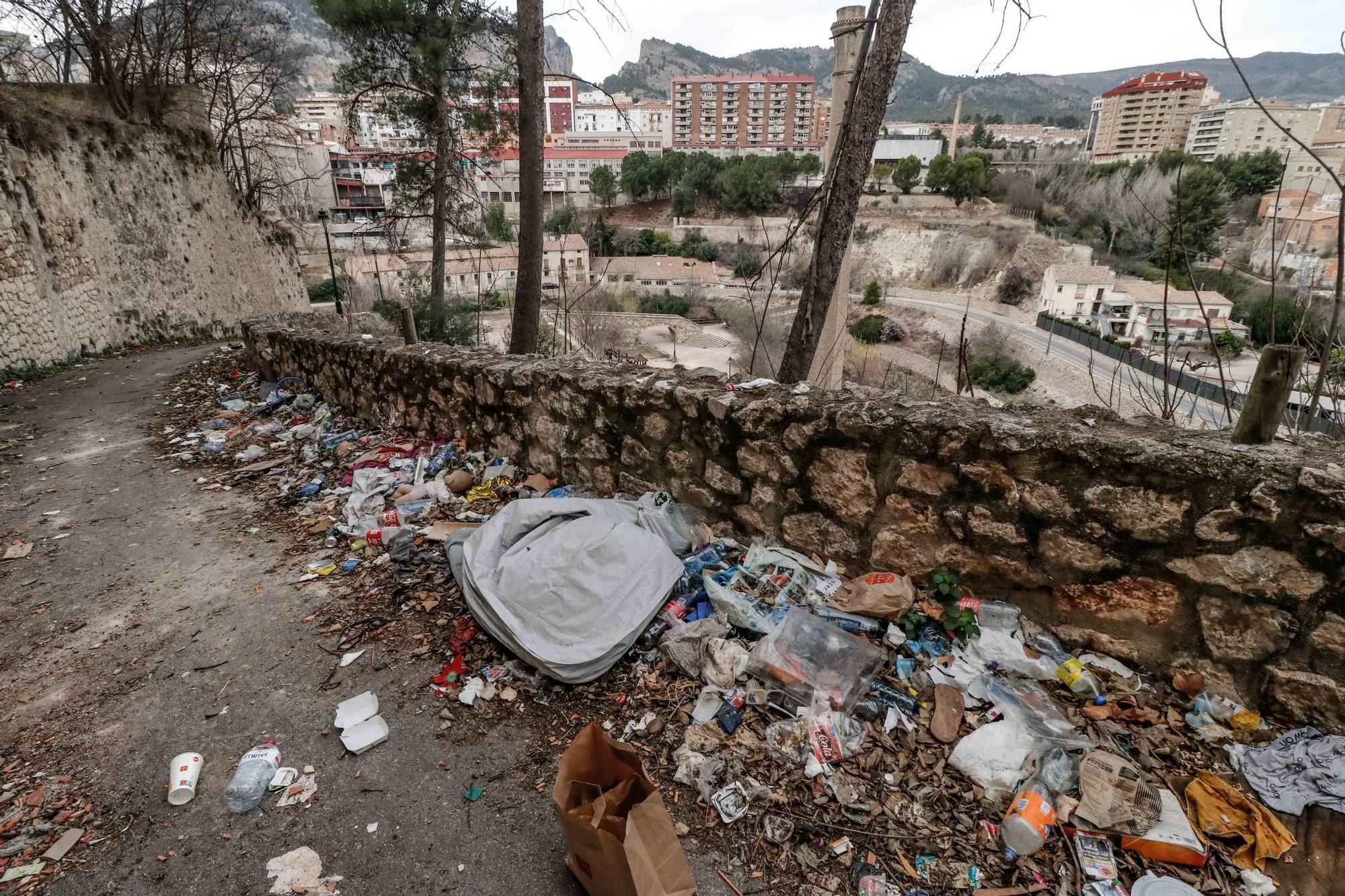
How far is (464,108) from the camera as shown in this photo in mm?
10180

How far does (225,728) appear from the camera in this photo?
7.06 ft

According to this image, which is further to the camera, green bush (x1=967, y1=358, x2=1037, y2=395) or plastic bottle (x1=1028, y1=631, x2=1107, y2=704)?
green bush (x1=967, y1=358, x2=1037, y2=395)

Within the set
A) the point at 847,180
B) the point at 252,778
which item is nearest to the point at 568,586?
the point at 252,778

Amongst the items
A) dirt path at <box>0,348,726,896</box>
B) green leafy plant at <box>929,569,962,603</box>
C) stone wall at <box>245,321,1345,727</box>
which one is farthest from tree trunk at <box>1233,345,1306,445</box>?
dirt path at <box>0,348,726,896</box>

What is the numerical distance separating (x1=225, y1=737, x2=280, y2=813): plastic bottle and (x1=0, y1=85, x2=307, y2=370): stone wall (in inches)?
346

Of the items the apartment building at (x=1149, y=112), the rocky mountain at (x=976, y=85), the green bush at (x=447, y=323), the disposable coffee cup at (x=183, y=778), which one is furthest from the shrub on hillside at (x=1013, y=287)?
the rocky mountain at (x=976, y=85)

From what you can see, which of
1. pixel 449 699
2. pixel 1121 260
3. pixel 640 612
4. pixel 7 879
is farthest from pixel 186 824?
pixel 1121 260

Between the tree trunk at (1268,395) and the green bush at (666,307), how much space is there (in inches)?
1203

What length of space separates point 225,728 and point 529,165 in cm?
475

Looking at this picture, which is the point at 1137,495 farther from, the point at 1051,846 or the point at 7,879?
the point at 7,879

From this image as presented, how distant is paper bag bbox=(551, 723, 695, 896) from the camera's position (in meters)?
1.43

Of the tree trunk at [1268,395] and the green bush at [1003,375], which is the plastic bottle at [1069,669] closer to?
the tree trunk at [1268,395]

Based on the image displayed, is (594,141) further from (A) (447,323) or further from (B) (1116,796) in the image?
(B) (1116,796)

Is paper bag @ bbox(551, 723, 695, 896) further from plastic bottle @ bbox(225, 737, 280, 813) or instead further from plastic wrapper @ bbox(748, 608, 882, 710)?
plastic bottle @ bbox(225, 737, 280, 813)
